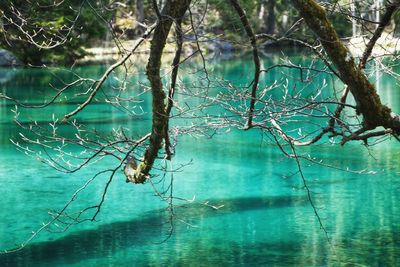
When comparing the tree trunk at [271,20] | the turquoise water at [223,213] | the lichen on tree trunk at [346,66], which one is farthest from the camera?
the tree trunk at [271,20]

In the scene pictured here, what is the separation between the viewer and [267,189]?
38.9 ft

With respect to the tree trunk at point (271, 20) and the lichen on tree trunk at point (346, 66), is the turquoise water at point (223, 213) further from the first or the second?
the tree trunk at point (271, 20)

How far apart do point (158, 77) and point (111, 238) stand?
4482 mm

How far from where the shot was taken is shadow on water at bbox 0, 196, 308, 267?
846cm

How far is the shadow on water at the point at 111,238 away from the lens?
8.46 meters

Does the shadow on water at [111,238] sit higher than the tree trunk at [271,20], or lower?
lower

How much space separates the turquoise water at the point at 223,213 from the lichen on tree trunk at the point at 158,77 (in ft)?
6.51

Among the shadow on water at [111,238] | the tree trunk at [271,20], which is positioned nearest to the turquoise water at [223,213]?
the shadow on water at [111,238]

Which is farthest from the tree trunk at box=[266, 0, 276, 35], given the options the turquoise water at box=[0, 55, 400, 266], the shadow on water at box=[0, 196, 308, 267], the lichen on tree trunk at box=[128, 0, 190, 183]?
the lichen on tree trunk at box=[128, 0, 190, 183]

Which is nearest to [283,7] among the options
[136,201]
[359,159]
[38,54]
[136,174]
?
[38,54]

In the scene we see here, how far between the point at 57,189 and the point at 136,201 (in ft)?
5.50

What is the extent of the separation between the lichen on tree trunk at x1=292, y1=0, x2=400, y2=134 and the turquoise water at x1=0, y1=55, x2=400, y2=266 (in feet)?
6.61

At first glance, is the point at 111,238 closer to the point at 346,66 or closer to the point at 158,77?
the point at 158,77

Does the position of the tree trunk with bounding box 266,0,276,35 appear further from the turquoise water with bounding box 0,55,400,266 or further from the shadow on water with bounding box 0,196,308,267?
the shadow on water with bounding box 0,196,308,267
